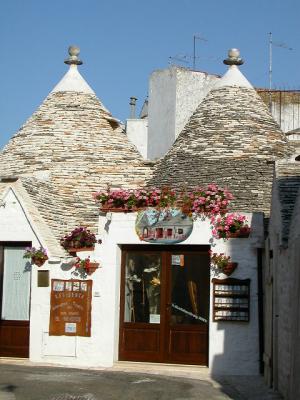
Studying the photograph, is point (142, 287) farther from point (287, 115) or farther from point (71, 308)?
point (287, 115)

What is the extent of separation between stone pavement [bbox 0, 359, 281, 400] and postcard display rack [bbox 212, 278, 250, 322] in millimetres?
1094

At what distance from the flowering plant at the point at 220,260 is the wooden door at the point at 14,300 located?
3896 mm

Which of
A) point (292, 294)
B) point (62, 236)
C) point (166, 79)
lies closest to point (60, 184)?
point (62, 236)

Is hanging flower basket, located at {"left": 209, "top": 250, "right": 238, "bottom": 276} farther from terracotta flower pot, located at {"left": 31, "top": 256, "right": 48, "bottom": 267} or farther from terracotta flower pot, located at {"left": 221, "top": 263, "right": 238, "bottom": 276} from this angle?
terracotta flower pot, located at {"left": 31, "top": 256, "right": 48, "bottom": 267}

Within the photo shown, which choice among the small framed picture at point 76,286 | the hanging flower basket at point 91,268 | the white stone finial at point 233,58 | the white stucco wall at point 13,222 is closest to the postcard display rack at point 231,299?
the hanging flower basket at point 91,268

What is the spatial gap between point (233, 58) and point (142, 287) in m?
9.51

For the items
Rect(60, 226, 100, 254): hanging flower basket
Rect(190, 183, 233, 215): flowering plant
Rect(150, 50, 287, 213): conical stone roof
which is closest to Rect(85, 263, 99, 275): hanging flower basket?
Rect(60, 226, 100, 254): hanging flower basket

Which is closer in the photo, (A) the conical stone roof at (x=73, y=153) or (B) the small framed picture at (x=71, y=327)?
(B) the small framed picture at (x=71, y=327)

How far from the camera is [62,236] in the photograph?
1600 cm

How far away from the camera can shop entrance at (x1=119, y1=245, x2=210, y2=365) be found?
1430 cm

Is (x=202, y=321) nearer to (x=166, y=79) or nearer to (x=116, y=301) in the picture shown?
(x=116, y=301)

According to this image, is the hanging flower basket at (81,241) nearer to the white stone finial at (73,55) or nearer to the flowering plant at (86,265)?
the flowering plant at (86,265)

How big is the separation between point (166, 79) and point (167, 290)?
55.9 feet

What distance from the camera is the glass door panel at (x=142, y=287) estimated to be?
48.0 ft
